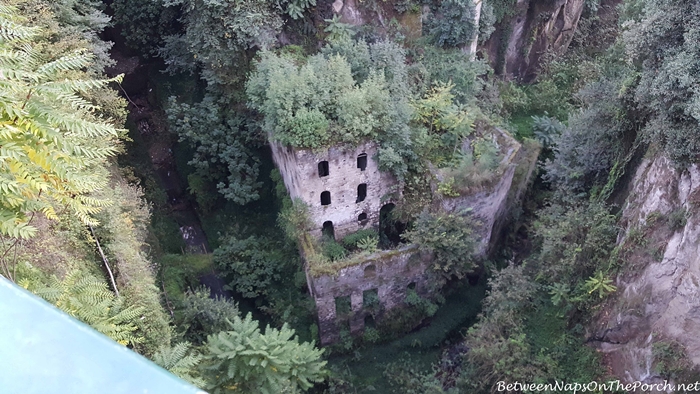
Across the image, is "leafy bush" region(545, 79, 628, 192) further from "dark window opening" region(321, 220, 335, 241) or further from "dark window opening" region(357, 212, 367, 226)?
"dark window opening" region(321, 220, 335, 241)

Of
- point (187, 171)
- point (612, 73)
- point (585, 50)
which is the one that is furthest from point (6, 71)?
point (585, 50)

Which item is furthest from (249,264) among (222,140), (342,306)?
(222,140)

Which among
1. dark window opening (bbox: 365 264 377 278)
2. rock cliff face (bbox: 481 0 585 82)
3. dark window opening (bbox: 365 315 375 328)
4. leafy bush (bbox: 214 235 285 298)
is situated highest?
rock cliff face (bbox: 481 0 585 82)

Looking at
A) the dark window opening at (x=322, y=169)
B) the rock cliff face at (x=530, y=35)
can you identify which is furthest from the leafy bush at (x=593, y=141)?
the rock cliff face at (x=530, y=35)

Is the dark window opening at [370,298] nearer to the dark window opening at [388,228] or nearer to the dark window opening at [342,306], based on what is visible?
the dark window opening at [342,306]

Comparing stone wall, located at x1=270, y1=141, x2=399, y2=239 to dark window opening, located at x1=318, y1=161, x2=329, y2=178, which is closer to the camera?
stone wall, located at x1=270, y1=141, x2=399, y2=239

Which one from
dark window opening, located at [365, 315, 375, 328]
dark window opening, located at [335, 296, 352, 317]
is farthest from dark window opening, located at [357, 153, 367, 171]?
dark window opening, located at [365, 315, 375, 328]

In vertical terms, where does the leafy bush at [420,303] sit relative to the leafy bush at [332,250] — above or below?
below
